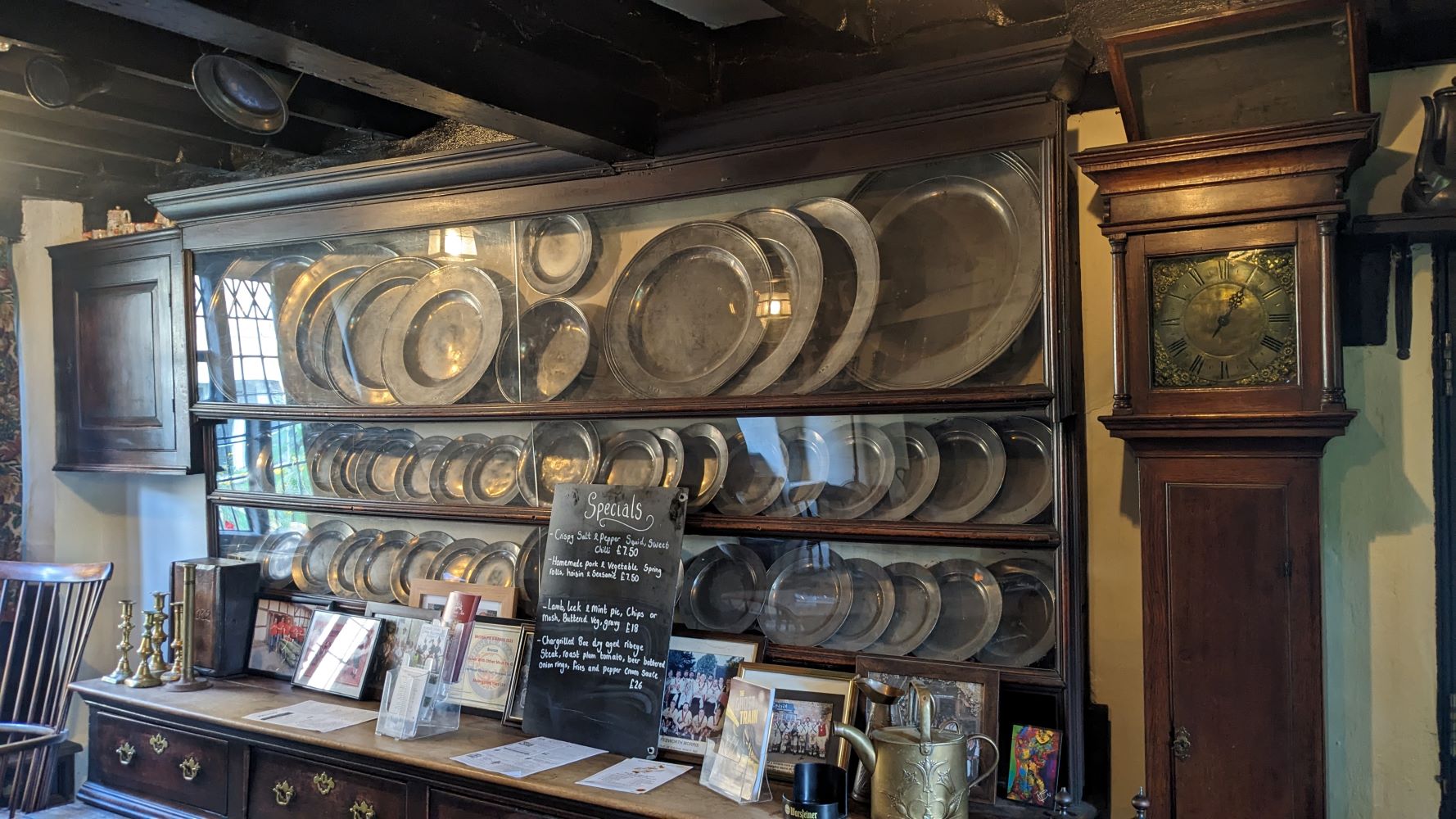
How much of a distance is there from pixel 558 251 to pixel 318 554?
1.34 meters

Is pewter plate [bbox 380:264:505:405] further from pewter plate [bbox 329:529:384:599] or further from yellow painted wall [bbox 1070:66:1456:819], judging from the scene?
yellow painted wall [bbox 1070:66:1456:819]

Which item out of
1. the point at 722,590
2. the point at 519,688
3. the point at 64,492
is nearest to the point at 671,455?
the point at 722,590

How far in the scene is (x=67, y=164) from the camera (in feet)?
12.2

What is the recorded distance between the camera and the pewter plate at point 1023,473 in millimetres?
2248

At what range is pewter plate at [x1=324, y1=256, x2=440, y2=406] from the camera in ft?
10.4

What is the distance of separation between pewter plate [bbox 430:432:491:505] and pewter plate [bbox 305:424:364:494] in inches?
14.3

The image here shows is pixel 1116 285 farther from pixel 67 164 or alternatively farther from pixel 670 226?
pixel 67 164

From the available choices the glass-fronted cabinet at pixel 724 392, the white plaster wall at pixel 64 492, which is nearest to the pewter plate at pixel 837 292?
the glass-fronted cabinet at pixel 724 392

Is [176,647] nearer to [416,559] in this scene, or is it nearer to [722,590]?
[416,559]

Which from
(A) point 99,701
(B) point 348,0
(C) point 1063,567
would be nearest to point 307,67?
(B) point 348,0

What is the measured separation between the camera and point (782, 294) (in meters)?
2.54

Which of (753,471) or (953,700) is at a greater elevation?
(753,471)

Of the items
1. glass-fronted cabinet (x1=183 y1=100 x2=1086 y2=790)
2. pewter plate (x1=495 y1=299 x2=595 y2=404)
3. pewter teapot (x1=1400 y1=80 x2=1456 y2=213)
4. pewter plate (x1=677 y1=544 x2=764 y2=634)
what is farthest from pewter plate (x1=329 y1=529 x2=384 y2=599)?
pewter teapot (x1=1400 y1=80 x2=1456 y2=213)

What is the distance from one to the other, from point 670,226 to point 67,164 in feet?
8.13
